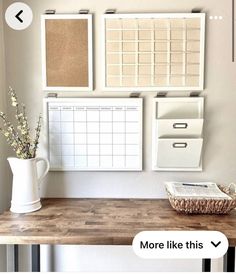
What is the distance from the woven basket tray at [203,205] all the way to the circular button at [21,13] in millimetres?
973

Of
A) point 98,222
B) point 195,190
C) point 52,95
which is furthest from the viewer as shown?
point 52,95

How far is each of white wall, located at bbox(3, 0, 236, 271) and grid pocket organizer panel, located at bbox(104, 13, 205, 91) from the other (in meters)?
0.04

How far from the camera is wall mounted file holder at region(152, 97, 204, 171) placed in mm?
1228

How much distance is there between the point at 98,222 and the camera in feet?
3.43

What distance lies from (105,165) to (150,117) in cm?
30

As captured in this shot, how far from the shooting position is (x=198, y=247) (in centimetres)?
91

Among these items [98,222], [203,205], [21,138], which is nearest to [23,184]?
[21,138]

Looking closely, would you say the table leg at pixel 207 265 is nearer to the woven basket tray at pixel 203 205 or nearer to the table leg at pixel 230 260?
the table leg at pixel 230 260

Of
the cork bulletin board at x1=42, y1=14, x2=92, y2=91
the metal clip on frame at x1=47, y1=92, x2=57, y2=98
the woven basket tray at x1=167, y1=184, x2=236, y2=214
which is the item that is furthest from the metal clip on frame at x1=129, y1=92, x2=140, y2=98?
the woven basket tray at x1=167, y1=184, x2=236, y2=214

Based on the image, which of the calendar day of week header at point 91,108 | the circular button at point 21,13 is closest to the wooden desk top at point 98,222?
the calendar day of week header at point 91,108

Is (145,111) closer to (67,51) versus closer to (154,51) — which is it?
(154,51)

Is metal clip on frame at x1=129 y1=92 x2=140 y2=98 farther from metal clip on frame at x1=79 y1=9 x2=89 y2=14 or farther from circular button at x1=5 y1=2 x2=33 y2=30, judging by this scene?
circular button at x1=5 y1=2 x2=33 y2=30

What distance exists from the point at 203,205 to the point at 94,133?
21.6 inches

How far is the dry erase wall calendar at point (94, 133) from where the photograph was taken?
4.18 feet
